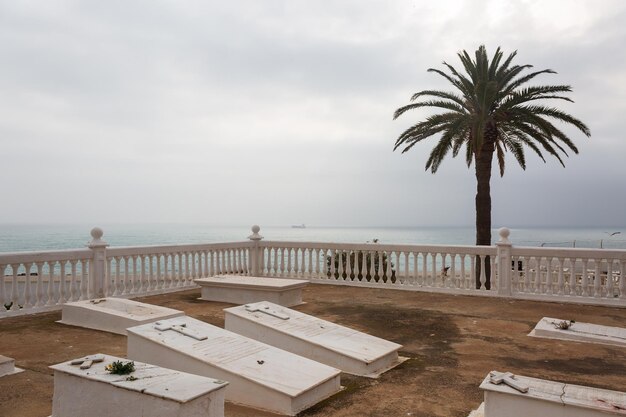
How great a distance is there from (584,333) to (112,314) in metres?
7.57

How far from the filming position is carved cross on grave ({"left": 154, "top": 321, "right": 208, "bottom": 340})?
19.7 ft

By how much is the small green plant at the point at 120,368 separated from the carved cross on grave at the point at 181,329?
1539 mm

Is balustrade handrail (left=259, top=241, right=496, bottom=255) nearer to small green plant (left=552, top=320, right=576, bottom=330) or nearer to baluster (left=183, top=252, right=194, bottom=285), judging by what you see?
baluster (left=183, top=252, right=194, bottom=285)

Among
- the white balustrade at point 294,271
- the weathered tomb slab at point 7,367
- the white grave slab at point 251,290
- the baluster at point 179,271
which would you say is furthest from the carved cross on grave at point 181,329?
the baluster at point 179,271

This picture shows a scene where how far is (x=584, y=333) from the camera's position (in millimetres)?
7965

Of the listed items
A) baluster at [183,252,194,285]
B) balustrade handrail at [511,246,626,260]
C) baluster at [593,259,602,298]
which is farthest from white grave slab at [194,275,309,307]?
baluster at [593,259,602,298]

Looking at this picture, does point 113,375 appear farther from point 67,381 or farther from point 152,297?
point 152,297

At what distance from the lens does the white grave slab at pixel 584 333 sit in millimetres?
7660

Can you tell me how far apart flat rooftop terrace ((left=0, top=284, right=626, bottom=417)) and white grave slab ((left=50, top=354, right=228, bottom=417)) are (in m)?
0.75

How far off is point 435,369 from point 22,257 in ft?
A: 27.0

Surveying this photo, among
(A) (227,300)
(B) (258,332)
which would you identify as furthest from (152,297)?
(B) (258,332)

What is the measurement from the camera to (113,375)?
169 inches

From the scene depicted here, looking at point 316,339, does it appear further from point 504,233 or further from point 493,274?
point 493,274

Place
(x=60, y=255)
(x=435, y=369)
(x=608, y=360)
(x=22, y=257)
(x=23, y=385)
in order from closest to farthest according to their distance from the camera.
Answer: (x=23, y=385)
(x=435, y=369)
(x=608, y=360)
(x=22, y=257)
(x=60, y=255)
